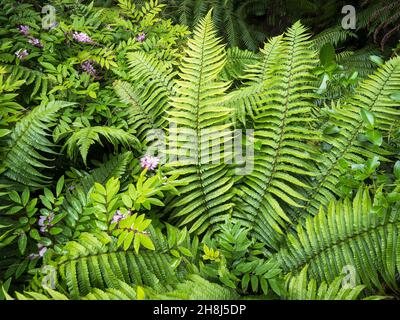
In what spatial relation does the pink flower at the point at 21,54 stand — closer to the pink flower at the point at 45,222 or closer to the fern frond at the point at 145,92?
the fern frond at the point at 145,92

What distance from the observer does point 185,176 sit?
1836 mm

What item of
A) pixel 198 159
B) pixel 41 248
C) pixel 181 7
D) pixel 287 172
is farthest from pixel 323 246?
pixel 181 7

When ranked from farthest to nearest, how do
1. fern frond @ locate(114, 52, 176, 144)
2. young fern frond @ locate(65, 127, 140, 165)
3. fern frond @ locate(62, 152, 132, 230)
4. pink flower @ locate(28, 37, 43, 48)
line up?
pink flower @ locate(28, 37, 43, 48), fern frond @ locate(114, 52, 176, 144), young fern frond @ locate(65, 127, 140, 165), fern frond @ locate(62, 152, 132, 230)

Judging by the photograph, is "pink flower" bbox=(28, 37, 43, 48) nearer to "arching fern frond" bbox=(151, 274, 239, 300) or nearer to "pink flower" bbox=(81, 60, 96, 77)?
"pink flower" bbox=(81, 60, 96, 77)

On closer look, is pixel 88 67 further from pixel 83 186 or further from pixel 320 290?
pixel 320 290

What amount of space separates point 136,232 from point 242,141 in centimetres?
76

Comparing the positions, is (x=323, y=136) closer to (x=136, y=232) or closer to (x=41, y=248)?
(x=136, y=232)

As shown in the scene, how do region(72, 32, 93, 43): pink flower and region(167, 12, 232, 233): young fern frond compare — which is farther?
region(72, 32, 93, 43): pink flower

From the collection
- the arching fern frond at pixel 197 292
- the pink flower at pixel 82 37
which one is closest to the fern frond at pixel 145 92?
the pink flower at pixel 82 37

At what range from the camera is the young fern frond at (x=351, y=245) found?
1384 mm

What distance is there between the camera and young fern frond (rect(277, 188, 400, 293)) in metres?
1.38

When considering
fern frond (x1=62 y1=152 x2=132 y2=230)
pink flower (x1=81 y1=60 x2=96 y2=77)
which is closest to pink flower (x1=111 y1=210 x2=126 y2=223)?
fern frond (x1=62 y1=152 x2=132 y2=230)

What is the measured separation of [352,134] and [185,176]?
0.88m
